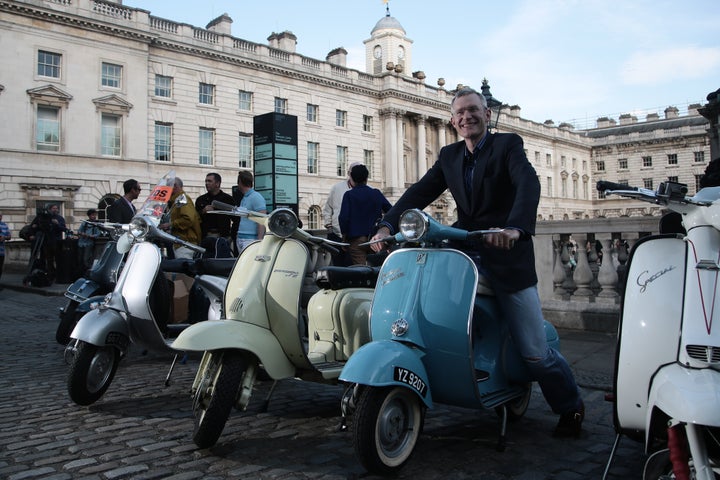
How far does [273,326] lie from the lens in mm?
3611

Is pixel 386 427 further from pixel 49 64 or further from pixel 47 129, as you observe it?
pixel 49 64

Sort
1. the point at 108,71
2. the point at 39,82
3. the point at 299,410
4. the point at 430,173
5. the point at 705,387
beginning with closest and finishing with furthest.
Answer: the point at 705,387, the point at 430,173, the point at 299,410, the point at 39,82, the point at 108,71

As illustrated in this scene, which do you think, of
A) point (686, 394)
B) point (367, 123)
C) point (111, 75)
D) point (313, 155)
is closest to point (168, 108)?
point (111, 75)

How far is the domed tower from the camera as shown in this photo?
54031 millimetres

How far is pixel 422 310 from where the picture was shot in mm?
2963

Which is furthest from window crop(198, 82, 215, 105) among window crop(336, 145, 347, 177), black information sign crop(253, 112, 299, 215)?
black information sign crop(253, 112, 299, 215)

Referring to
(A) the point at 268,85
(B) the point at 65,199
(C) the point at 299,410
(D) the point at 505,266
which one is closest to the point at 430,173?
(D) the point at 505,266

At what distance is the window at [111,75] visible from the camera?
95.2 feet

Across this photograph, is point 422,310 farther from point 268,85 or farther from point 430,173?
point 268,85

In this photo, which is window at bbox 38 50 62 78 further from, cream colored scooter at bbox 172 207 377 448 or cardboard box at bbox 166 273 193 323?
cream colored scooter at bbox 172 207 377 448

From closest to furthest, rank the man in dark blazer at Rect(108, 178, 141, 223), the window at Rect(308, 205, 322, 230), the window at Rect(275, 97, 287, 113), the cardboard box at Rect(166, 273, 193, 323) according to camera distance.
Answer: the cardboard box at Rect(166, 273, 193, 323), the man in dark blazer at Rect(108, 178, 141, 223), the window at Rect(275, 97, 287, 113), the window at Rect(308, 205, 322, 230)

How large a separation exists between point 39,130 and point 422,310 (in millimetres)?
28962

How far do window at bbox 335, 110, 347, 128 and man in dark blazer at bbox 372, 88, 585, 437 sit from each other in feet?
127

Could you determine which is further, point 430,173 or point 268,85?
point 268,85
